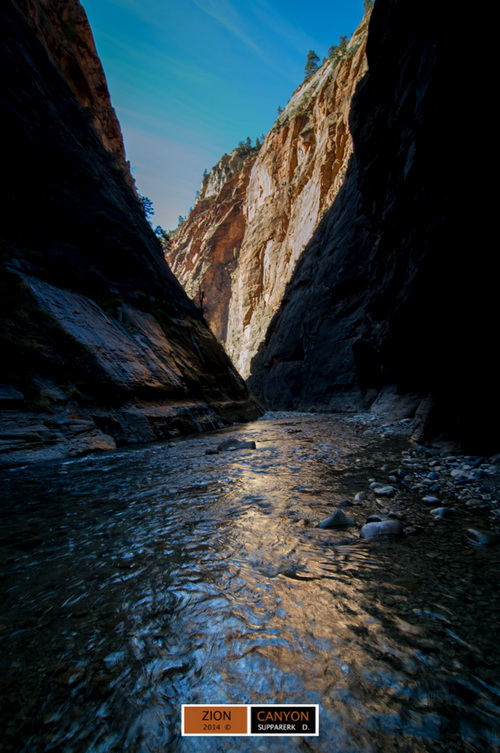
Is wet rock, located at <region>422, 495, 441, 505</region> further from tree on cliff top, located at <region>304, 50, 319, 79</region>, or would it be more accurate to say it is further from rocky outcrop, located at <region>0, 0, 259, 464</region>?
tree on cliff top, located at <region>304, 50, 319, 79</region>

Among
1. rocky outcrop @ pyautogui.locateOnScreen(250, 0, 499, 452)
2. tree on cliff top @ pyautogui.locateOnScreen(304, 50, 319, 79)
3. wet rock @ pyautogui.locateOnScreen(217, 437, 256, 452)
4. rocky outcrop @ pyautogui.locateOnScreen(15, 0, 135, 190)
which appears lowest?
wet rock @ pyautogui.locateOnScreen(217, 437, 256, 452)

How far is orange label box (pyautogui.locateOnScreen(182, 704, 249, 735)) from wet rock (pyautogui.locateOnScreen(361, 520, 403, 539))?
4.99 ft

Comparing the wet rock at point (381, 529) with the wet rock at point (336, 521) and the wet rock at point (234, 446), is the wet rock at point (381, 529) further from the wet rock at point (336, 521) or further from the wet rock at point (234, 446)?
the wet rock at point (234, 446)

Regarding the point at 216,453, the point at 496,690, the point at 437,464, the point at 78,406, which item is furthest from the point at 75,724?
the point at 78,406

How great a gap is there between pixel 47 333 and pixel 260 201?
46.7 meters

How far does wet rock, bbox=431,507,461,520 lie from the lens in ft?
8.47

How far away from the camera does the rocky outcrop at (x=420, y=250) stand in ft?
15.0

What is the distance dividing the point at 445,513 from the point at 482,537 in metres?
0.46

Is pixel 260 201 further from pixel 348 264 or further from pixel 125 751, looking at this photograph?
pixel 125 751

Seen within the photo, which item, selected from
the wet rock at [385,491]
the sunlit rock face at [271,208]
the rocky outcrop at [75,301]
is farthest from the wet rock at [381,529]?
the sunlit rock face at [271,208]

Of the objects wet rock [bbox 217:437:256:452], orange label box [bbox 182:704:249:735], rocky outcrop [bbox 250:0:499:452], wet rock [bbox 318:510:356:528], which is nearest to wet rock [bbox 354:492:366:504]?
wet rock [bbox 318:510:356:528]

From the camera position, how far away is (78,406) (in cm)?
705

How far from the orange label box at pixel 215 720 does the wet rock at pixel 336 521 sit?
1541 mm

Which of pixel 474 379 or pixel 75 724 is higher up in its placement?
pixel 474 379
